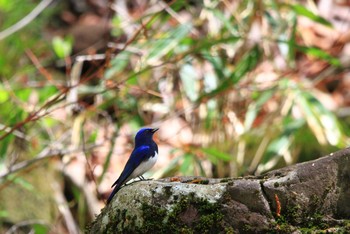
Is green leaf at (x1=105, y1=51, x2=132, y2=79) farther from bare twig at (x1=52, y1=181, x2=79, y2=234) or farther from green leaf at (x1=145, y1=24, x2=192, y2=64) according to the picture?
bare twig at (x1=52, y1=181, x2=79, y2=234)

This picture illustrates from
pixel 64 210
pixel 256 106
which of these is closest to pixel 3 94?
pixel 64 210

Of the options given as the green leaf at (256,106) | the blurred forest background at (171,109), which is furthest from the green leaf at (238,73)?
the green leaf at (256,106)

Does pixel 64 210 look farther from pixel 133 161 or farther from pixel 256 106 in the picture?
pixel 133 161

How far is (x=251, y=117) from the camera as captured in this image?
22.8 ft

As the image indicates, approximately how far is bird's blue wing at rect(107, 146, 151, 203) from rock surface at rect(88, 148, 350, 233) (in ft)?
0.68

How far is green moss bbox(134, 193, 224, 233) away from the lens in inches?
113

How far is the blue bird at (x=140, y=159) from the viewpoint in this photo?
3.30 metres

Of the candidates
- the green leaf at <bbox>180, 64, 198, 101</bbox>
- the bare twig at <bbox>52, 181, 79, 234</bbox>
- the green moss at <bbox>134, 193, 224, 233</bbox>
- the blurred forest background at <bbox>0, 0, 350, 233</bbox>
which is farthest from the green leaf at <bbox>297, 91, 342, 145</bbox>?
the green moss at <bbox>134, 193, 224, 233</bbox>

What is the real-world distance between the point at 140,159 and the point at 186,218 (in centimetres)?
59

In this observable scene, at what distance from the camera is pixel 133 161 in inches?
134

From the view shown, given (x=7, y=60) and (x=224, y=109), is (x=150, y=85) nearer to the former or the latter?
(x=224, y=109)

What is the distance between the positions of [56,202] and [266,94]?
2.64 metres

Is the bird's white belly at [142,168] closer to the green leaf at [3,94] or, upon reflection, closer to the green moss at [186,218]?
the green moss at [186,218]

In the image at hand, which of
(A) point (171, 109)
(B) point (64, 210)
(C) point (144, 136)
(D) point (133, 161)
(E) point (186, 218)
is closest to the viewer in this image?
(E) point (186, 218)
